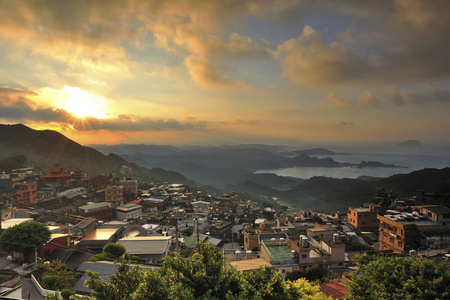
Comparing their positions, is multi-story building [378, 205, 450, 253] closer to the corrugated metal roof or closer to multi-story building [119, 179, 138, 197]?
the corrugated metal roof

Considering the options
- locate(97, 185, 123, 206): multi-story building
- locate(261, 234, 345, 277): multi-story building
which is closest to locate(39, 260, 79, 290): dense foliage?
locate(261, 234, 345, 277): multi-story building

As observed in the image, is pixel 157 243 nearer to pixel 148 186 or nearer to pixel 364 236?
pixel 364 236

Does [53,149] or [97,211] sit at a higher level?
[53,149]

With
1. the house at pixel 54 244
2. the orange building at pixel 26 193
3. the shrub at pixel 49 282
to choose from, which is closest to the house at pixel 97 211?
the orange building at pixel 26 193

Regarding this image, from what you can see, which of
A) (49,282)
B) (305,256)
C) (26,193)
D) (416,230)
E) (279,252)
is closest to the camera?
(49,282)

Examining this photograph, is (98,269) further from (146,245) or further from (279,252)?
(279,252)

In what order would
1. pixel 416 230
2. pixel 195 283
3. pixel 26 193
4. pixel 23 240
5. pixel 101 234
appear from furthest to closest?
pixel 26 193
pixel 101 234
pixel 416 230
pixel 23 240
pixel 195 283

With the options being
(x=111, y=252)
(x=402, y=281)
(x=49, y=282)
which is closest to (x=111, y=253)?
(x=111, y=252)

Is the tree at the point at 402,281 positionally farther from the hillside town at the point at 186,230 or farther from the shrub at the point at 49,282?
the shrub at the point at 49,282
